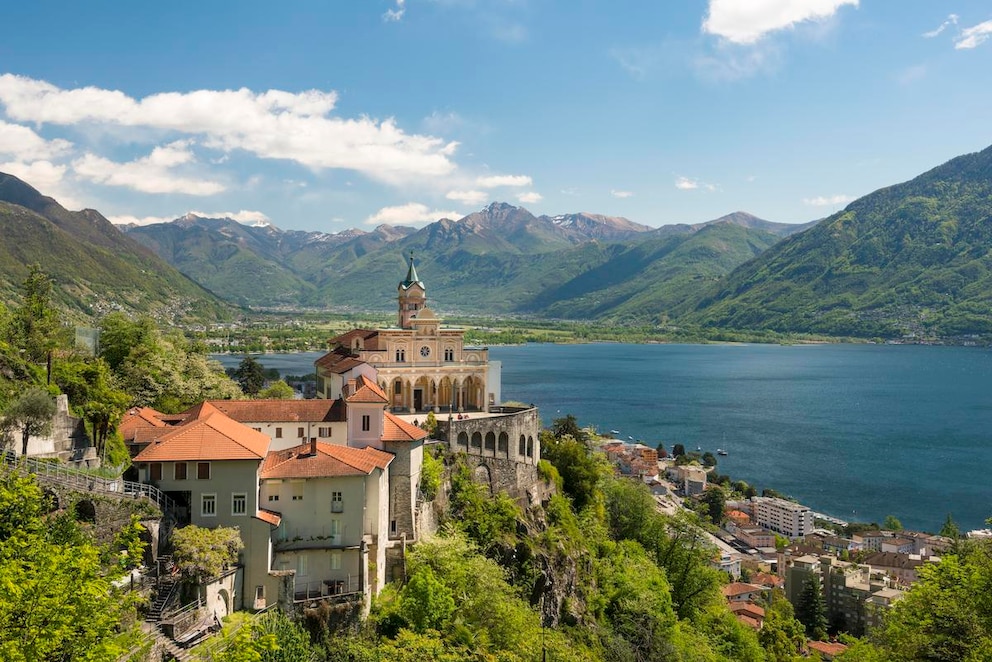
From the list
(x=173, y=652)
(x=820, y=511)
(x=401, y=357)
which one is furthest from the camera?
(x=820, y=511)

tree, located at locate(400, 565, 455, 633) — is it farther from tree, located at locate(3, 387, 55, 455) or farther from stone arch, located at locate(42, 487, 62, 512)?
tree, located at locate(3, 387, 55, 455)

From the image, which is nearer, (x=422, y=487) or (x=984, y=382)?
(x=422, y=487)

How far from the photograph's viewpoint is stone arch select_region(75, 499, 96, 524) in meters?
24.1

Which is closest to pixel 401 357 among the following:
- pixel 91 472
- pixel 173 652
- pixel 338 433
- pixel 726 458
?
pixel 338 433

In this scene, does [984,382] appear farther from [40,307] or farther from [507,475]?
[40,307]

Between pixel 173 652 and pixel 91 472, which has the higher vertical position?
pixel 91 472

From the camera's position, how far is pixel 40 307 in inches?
1695

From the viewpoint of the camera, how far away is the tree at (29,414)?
27.6 meters

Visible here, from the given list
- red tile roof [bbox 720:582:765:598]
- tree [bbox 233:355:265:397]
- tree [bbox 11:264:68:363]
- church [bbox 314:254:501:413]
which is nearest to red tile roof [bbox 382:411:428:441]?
tree [bbox 11:264:68:363]

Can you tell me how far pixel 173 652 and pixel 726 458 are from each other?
106m

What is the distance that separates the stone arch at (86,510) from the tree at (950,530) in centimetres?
7919

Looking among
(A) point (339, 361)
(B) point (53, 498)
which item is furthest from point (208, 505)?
(A) point (339, 361)

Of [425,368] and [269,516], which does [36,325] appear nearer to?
[269,516]

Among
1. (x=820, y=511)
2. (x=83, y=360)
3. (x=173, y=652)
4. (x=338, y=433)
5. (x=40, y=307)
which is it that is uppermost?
(x=40, y=307)
